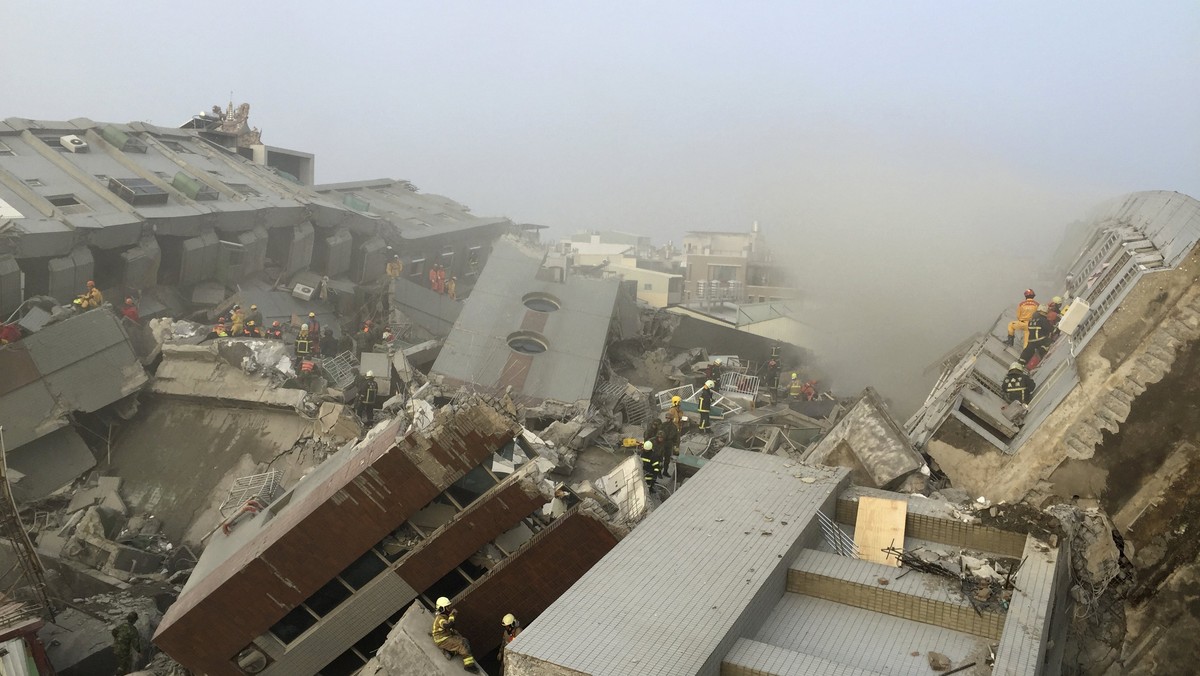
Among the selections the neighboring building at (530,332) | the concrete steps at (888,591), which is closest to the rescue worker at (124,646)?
the neighboring building at (530,332)

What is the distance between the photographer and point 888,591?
6938 mm

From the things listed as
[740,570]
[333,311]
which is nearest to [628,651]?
[740,570]

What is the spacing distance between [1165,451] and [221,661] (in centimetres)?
1008

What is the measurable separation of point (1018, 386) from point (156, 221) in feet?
55.4

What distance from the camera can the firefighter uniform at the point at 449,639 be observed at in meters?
8.11

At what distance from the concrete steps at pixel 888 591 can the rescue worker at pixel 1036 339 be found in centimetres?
935

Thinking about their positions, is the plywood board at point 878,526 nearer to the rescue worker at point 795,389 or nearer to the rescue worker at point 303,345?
the rescue worker at point 303,345

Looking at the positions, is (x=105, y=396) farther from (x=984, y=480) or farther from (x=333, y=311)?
(x=984, y=480)

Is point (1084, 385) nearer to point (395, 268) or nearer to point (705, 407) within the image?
point (705, 407)

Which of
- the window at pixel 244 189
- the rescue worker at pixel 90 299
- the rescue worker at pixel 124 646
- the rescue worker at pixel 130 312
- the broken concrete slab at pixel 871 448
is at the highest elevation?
the broken concrete slab at pixel 871 448

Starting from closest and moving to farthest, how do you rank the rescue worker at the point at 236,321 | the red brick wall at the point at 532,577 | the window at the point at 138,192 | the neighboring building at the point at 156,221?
the red brick wall at the point at 532,577
the neighboring building at the point at 156,221
the rescue worker at the point at 236,321
the window at the point at 138,192

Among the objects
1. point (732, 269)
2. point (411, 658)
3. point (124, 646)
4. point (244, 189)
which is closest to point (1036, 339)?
point (411, 658)

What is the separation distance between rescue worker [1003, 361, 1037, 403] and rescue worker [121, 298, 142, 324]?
1561 centimetres

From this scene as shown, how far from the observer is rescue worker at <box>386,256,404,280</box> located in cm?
2525
